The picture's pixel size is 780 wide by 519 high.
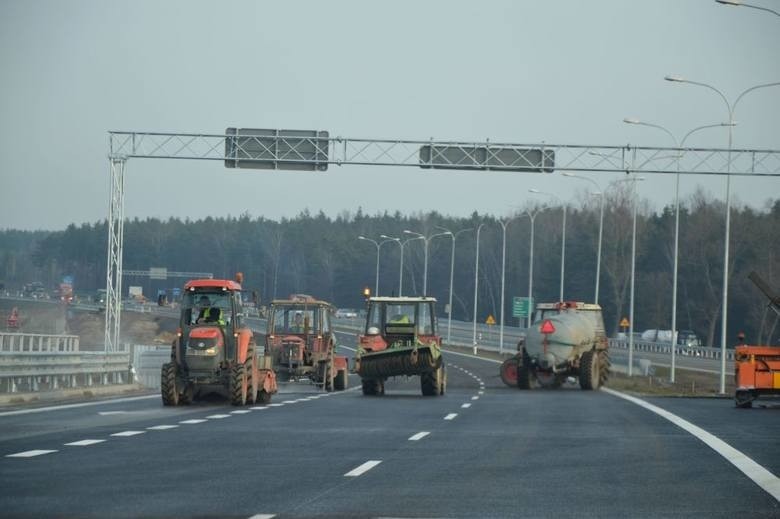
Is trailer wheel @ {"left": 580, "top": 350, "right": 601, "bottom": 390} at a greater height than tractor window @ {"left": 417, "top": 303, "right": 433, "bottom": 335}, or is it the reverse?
tractor window @ {"left": 417, "top": 303, "right": 433, "bottom": 335}

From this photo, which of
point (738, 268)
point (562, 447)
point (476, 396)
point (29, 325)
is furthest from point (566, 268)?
point (562, 447)

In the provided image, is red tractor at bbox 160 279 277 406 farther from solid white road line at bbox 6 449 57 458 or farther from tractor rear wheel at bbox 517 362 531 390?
tractor rear wheel at bbox 517 362 531 390

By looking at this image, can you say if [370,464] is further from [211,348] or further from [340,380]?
[340,380]

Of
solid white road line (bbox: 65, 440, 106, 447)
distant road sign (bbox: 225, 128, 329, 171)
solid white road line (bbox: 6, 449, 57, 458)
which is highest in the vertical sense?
distant road sign (bbox: 225, 128, 329, 171)

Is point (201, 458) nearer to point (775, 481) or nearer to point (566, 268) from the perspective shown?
point (775, 481)

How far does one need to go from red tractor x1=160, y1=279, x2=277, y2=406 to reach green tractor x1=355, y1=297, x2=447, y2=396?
7492mm

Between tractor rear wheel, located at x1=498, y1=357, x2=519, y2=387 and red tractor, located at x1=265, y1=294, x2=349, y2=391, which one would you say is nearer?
red tractor, located at x1=265, y1=294, x2=349, y2=391

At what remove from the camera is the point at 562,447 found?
19109mm

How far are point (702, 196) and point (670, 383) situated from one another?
9209cm

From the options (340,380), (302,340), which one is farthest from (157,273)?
(302,340)

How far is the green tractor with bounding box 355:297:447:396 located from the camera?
125 feet

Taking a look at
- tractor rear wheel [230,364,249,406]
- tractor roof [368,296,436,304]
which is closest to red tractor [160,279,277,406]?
tractor rear wheel [230,364,249,406]

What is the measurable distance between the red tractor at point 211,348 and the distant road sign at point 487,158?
943 inches

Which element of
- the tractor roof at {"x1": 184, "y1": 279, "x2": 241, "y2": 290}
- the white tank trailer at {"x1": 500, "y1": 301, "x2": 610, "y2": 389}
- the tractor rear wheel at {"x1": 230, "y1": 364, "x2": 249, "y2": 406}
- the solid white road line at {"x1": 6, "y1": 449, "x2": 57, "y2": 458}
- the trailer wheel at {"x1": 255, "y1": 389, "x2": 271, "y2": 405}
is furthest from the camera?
the white tank trailer at {"x1": 500, "y1": 301, "x2": 610, "y2": 389}
